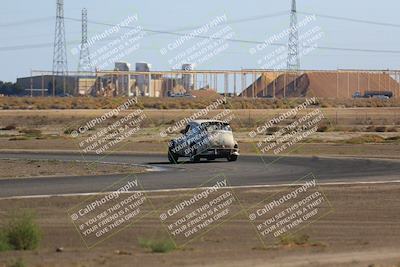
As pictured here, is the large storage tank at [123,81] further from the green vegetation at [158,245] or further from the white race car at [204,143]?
the green vegetation at [158,245]

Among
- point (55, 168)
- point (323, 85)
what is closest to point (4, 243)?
point (55, 168)

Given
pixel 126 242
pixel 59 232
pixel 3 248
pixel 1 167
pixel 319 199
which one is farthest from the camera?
pixel 1 167

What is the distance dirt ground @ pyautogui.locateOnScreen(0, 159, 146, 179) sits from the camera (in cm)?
3362

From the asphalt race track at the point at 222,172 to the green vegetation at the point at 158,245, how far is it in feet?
33.2

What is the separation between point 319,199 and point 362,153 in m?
22.2

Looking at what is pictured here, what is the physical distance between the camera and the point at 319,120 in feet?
270

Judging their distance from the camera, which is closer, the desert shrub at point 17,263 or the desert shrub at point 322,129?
the desert shrub at point 17,263

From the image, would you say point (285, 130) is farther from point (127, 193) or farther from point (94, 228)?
point (94, 228)

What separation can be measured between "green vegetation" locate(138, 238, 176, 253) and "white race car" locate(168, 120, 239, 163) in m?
22.8

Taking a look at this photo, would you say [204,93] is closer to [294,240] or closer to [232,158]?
[232,158]

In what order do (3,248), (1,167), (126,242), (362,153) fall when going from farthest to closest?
(362,153)
(1,167)
(126,242)
(3,248)

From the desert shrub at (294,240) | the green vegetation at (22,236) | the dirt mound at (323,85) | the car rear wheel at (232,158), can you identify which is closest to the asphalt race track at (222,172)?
the car rear wheel at (232,158)

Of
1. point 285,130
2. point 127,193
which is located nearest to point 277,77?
point 285,130

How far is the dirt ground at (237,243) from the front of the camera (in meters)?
14.5
